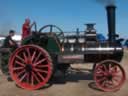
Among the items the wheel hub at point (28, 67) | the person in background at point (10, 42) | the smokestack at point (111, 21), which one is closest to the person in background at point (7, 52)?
the person in background at point (10, 42)

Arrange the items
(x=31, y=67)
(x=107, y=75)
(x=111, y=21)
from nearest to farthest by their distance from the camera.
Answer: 1. (x=107, y=75)
2. (x=31, y=67)
3. (x=111, y=21)

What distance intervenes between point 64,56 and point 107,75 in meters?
1.29

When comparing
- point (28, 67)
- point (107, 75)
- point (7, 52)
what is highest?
point (7, 52)

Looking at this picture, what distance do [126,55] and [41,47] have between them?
11.1 meters

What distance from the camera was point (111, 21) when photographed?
10.2 metres

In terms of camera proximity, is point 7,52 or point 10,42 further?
point 10,42

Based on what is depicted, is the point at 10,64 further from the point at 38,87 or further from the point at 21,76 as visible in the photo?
the point at 38,87

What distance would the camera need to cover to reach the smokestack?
997 cm

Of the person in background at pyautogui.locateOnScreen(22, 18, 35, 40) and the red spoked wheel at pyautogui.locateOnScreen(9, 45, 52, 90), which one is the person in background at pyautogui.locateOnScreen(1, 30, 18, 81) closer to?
the person in background at pyautogui.locateOnScreen(22, 18, 35, 40)

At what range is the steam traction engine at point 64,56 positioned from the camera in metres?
9.52

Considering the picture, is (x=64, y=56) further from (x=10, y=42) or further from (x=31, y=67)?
(x=10, y=42)

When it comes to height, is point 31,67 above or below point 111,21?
below

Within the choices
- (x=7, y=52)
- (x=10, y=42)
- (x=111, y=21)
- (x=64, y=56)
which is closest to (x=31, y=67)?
(x=64, y=56)

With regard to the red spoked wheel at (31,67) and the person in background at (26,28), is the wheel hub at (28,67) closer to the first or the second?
the red spoked wheel at (31,67)
